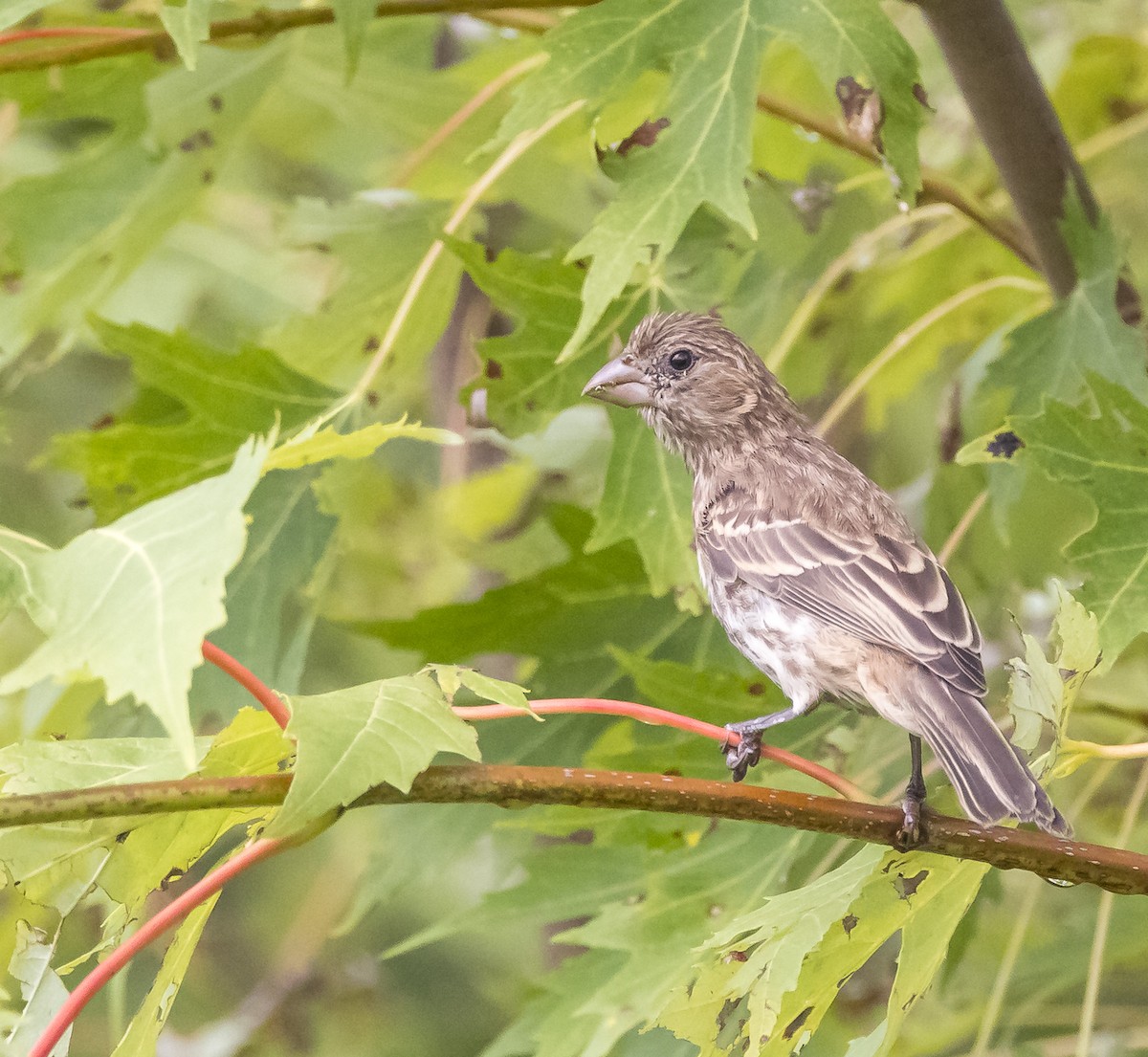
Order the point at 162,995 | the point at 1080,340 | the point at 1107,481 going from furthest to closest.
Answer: the point at 1080,340 < the point at 1107,481 < the point at 162,995

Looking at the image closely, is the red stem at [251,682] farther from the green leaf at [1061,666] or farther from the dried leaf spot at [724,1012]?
the green leaf at [1061,666]

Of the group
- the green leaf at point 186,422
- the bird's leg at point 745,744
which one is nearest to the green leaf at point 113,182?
the green leaf at point 186,422

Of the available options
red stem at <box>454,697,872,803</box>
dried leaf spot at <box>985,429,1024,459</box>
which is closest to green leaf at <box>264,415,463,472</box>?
red stem at <box>454,697,872,803</box>

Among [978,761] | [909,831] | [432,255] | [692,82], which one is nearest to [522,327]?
[432,255]

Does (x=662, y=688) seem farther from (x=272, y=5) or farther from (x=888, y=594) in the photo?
(x=272, y=5)

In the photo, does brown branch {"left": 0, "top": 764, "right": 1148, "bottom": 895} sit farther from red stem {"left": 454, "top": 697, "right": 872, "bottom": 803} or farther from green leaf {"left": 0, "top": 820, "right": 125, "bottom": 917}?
green leaf {"left": 0, "top": 820, "right": 125, "bottom": 917}

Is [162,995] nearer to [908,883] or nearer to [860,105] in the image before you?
[908,883]

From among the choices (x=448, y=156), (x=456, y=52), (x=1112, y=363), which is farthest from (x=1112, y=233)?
(x=456, y=52)

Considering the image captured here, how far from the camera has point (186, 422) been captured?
3.33m

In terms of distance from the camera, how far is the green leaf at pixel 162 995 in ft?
6.42

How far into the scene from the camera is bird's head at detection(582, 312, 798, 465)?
3.39 meters

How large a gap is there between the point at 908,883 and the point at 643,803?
581 mm

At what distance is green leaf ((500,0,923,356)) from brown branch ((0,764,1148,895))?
909 mm

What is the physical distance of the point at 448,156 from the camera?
3932 millimetres
